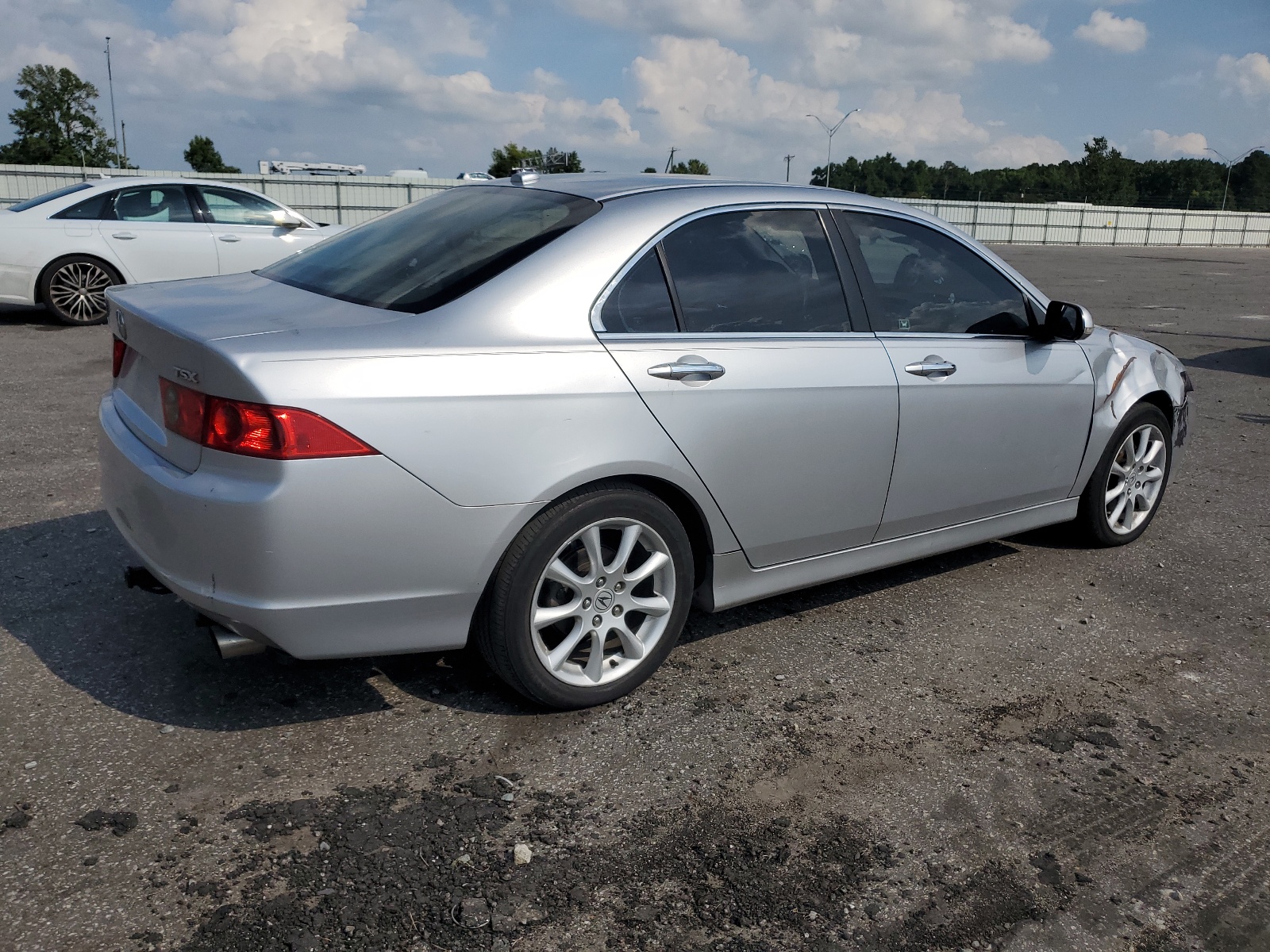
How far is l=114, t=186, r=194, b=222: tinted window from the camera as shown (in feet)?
36.8

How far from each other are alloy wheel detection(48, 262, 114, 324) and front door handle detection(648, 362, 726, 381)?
31.8 ft

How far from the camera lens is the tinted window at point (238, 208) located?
1161cm

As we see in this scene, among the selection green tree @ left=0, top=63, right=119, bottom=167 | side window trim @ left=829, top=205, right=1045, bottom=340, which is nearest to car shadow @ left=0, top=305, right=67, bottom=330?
side window trim @ left=829, top=205, right=1045, bottom=340

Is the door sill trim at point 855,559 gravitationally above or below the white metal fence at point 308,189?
below

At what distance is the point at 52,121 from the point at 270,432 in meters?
89.0

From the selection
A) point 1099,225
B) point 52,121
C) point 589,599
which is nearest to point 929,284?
point 589,599

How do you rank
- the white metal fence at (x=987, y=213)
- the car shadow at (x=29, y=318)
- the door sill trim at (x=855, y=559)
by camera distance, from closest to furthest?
1. the door sill trim at (x=855, y=559)
2. the car shadow at (x=29, y=318)
3. the white metal fence at (x=987, y=213)

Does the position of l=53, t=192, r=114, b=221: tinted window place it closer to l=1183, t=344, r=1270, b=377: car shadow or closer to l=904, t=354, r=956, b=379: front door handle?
l=904, t=354, r=956, b=379: front door handle

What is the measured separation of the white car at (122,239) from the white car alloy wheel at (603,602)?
331 inches

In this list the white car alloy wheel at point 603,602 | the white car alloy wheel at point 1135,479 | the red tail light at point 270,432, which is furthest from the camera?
the white car alloy wheel at point 1135,479

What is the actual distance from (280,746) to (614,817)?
1.04 meters

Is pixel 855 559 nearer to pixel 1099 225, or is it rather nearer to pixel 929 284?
pixel 929 284

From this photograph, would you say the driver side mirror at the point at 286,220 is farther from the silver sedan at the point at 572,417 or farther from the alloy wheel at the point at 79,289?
the silver sedan at the point at 572,417


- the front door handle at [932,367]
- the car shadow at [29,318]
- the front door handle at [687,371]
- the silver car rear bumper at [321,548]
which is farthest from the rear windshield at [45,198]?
the front door handle at [932,367]
